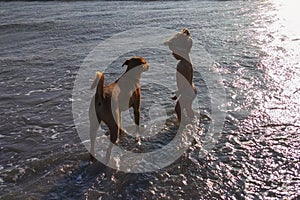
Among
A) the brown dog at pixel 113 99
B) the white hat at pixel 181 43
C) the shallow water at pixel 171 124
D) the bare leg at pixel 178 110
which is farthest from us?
the bare leg at pixel 178 110

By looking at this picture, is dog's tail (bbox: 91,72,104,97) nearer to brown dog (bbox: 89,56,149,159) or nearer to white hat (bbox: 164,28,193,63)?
brown dog (bbox: 89,56,149,159)

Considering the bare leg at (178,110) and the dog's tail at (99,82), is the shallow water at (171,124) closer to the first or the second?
the bare leg at (178,110)

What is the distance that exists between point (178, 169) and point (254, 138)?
5.02 ft

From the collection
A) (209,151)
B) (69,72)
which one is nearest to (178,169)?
(209,151)

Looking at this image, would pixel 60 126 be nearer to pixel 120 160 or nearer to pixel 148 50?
pixel 120 160

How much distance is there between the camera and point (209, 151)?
5.42 meters

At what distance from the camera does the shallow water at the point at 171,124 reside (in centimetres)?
457

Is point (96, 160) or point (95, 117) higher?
point (95, 117)

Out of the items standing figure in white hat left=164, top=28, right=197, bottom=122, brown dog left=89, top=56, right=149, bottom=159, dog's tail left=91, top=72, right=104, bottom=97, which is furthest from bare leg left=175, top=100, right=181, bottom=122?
dog's tail left=91, top=72, right=104, bottom=97

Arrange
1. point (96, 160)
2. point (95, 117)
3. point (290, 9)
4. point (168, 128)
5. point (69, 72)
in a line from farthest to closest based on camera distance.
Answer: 1. point (290, 9)
2. point (69, 72)
3. point (168, 128)
4. point (96, 160)
5. point (95, 117)

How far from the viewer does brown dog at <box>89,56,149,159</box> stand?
4750 mm

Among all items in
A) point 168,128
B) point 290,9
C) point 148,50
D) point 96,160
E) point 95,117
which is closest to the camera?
point 95,117

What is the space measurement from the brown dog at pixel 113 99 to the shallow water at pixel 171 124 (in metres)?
0.66

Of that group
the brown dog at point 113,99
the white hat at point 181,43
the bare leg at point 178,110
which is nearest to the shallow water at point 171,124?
the bare leg at point 178,110
